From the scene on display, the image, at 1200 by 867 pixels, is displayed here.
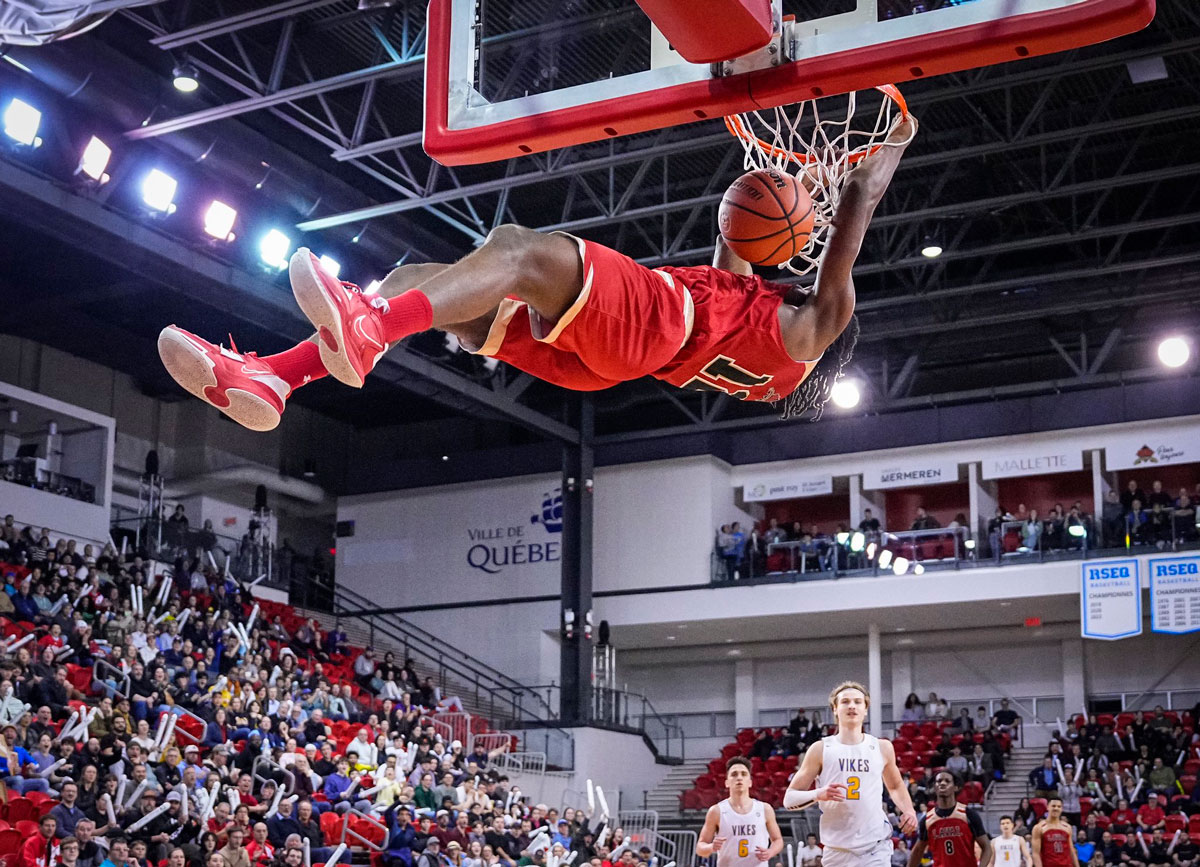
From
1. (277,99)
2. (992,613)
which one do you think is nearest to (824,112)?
(277,99)

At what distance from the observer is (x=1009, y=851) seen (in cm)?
1446

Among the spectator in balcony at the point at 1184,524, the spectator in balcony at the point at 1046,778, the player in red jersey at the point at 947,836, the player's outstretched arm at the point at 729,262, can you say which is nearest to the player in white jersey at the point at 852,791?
the player in red jersey at the point at 947,836

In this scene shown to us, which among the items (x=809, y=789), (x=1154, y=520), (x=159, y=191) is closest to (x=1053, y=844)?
(x=809, y=789)

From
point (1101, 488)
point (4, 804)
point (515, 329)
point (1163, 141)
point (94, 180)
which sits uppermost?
point (1163, 141)

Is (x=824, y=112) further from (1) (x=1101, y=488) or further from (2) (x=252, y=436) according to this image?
(2) (x=252, y=436)

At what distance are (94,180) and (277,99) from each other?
2646mm

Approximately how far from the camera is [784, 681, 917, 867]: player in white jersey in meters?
7.95

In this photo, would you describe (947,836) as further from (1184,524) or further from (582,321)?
(1184,524)

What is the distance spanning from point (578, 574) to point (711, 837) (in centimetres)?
1792

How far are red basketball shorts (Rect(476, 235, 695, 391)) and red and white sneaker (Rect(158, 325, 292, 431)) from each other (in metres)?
0.94

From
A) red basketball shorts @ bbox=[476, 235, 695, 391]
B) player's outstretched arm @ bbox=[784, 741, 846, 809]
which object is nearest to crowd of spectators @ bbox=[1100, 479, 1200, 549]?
player's outstretched arm @ bbox=[784, 741, 846, 809]

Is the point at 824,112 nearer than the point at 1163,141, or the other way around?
the point at 824,112

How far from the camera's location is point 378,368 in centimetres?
2312

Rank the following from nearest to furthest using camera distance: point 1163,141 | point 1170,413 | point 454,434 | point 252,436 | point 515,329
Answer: point 515,329 → point 1163,141 → point 1170,413 → point 252,436 → point 454,434
